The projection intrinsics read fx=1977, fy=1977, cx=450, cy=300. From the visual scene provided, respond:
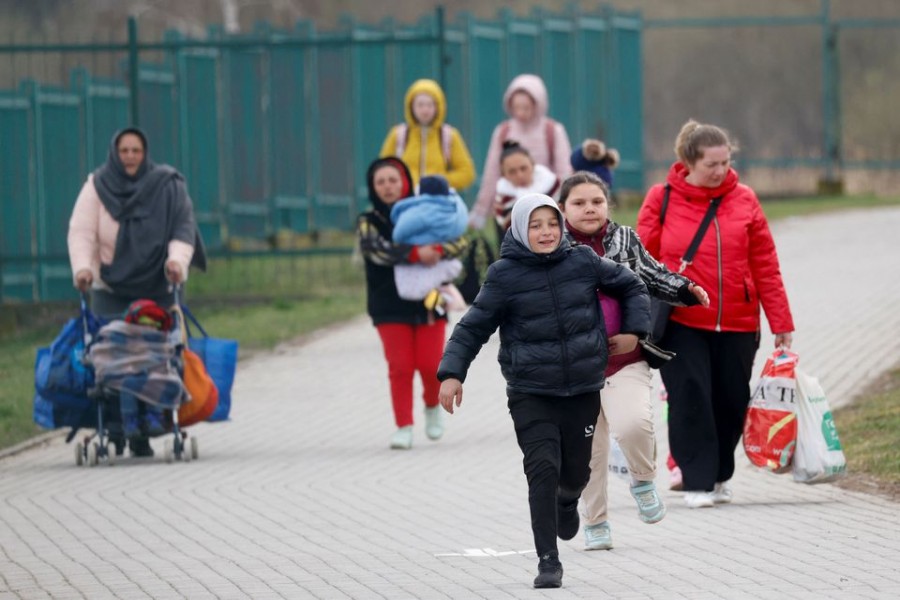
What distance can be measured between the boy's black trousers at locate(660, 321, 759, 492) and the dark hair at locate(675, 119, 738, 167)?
74 cm

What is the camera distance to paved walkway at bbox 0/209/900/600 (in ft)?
23.0

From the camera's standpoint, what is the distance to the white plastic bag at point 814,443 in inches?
340

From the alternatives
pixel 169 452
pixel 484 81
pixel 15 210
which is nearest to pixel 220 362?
pixel 169 452

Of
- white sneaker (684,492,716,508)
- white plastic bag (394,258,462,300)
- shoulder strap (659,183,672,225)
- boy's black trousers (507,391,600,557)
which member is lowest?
white sneaker (684,492,716,508)

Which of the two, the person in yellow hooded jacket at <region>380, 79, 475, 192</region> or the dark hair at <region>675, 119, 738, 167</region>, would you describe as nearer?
the dark hair at <region>675, 119, 738, 167</region>

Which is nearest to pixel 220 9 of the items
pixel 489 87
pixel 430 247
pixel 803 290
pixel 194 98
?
pixel 489 87

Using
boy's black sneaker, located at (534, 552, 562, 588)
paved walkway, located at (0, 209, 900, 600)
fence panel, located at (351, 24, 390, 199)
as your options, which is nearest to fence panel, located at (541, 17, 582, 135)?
fence panel, located at (351, 24, 390, 199)

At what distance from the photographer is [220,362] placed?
35.8 ft

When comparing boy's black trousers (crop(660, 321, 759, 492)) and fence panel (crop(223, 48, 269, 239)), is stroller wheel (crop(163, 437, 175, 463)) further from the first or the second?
fence panel (crop(223, 48, 269, 239))

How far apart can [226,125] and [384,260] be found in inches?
324

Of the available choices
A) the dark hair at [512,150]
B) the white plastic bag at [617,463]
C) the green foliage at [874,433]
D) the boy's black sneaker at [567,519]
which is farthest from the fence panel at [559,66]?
the boy's black sneaker at [567,519]

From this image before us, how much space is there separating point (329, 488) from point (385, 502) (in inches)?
22.5

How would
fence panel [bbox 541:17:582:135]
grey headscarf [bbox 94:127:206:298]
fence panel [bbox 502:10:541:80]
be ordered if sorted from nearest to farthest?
1. grey headscarf [bbox 94:127:206:298]
2. fence panel [bbox 502:10:541:80]
3. fence panel [bbox 541:17:582:135]

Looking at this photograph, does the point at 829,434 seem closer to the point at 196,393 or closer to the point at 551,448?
→ the point at 551,448
